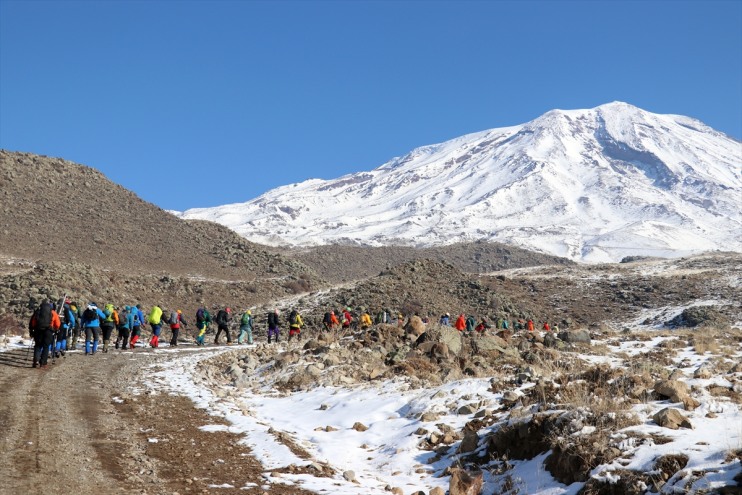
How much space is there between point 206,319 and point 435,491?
20631 mm

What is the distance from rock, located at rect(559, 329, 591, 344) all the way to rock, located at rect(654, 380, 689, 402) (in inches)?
Answer: 475

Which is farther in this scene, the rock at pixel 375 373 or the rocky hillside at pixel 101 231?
the rocky hillside at pixel 101 231

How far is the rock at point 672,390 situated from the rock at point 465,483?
2.67 metres

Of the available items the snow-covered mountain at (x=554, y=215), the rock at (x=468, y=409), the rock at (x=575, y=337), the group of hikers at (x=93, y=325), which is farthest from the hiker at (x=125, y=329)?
the snow-covered mountain at (x=554, y=215)

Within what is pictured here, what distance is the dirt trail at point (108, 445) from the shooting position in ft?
21.8

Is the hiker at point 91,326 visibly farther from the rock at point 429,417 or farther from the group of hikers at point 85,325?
the rock at point 429,417

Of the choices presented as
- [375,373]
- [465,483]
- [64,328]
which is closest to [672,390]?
[465,483]

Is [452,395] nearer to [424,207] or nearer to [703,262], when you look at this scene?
[703,262]

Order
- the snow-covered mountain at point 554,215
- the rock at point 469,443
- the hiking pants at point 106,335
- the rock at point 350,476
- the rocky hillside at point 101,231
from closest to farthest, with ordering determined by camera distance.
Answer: the rock at point 350,476
the rock at point 469,443
the hiking pants at point 106,335
the rocky hillside at point 101,231
the snow-covered mountain at point 554,215

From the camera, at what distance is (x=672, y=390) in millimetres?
7941

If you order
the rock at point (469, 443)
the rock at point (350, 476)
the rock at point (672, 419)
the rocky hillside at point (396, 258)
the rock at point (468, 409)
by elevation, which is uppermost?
the rocky hillside at point (396, 258)

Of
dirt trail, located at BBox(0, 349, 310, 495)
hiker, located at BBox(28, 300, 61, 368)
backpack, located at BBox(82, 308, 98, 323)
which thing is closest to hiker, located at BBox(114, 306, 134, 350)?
backpack, located at BBox(82, 308, 98, 323)

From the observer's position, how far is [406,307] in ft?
138

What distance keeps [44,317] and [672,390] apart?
42.8ft
